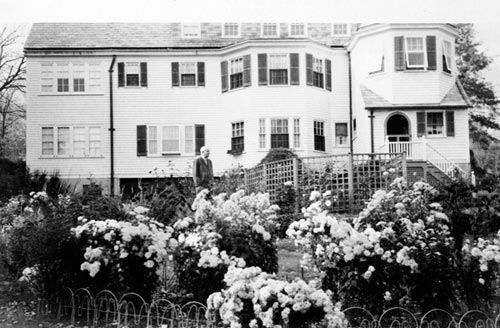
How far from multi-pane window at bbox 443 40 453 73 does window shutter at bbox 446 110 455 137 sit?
0.69 m

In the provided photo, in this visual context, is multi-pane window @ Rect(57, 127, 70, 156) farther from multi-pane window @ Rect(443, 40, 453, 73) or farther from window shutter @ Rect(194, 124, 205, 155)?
multi-pane window @ Rect(443, 40, 453, 73)

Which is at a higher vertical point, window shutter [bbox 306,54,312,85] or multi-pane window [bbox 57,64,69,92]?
window shutter [bbox 306,54,312,85]

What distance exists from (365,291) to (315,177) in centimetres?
435

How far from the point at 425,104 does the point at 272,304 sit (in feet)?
25.1

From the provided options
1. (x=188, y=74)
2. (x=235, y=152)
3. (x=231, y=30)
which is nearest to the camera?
(x=188, y=74)

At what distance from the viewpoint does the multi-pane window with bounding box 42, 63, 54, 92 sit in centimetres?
756

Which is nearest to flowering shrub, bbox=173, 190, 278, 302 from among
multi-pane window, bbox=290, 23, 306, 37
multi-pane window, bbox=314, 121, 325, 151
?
multi-pane window, bbox=314, 121, 325, 151

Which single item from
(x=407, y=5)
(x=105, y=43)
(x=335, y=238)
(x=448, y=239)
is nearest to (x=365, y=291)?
(x=335, y=238)

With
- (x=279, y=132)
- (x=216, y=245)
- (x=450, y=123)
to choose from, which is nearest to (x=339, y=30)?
(x=279, y=132)

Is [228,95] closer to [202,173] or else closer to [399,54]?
[202,173]

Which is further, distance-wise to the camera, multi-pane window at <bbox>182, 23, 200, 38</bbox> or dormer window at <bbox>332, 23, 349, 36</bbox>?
dormer window at <bbox>332, 23, 349, 36</bbox>

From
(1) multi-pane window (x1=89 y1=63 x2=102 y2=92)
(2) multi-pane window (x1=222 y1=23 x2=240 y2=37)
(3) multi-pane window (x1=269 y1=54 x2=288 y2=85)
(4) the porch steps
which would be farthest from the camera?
(3) multi-pane window (x1=269 y1=54 x2=288 y2=85)

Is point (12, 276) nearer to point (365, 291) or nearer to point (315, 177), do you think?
point (365, 291)

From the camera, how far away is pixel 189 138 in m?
8.74
